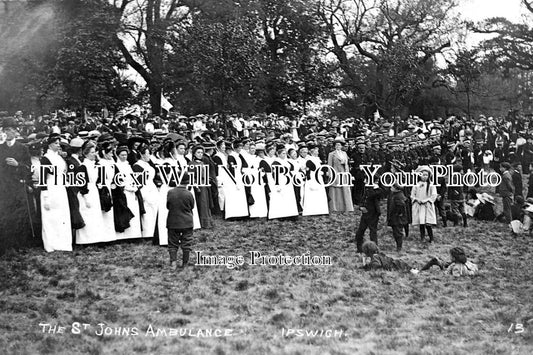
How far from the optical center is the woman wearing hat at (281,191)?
12.1m

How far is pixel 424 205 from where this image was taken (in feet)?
35.8

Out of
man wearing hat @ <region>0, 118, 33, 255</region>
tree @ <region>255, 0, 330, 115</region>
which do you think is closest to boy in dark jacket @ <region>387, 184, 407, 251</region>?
man wearing hat @ <region>0, 118, 33, 255</region>

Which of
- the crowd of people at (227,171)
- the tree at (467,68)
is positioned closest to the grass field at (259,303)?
the crowd of people at (227,171)

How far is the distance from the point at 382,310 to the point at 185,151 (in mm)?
5233

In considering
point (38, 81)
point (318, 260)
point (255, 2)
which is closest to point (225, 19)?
point (255, 2)

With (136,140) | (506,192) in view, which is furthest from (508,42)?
(136,140)

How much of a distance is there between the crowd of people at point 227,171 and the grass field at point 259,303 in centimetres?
56

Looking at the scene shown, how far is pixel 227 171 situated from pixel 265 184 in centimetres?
76

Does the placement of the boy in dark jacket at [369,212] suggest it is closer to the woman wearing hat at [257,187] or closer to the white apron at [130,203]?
the woman wearing hat at [257,187]

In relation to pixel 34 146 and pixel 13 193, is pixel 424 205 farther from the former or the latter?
pixel 13 193

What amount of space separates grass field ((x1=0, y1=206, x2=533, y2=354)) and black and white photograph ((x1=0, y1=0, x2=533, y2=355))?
0.04m

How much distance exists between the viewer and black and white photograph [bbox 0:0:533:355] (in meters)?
6.56

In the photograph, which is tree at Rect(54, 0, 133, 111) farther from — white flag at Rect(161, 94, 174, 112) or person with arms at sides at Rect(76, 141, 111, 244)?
person with arms at sides at Rect(76, 141, 111, 244)

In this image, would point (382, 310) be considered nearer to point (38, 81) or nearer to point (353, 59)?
point (38, 81)
